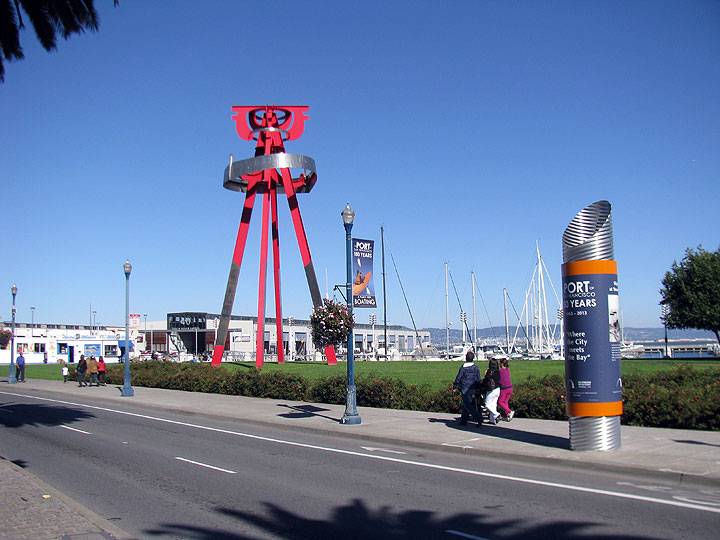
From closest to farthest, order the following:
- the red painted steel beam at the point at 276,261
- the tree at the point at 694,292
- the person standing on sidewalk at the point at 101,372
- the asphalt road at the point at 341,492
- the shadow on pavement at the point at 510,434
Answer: the asphalt road at the point at 341,492 < the shadow on pavement at the point at 510,434 < the person standing on sidewalk at the point at 101,372 < the red painted steel beam at the point at 276,261 < the tree at the point at 694,292

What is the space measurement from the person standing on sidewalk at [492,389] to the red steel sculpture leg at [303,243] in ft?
96.0

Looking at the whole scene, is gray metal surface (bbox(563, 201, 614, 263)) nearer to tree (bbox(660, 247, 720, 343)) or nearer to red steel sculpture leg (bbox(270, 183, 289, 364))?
red steel sculpture leg (bbox(270, 183, 289, 364))

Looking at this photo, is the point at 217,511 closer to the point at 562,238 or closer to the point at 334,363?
the point at 562,238

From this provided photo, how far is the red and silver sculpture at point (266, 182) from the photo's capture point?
4634 cm

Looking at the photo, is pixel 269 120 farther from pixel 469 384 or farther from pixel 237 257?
pixel 469 384

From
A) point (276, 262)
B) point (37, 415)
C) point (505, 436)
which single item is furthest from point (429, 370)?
point (505, 436)

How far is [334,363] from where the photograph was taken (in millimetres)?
47219

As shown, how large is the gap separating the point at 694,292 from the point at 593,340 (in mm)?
54265

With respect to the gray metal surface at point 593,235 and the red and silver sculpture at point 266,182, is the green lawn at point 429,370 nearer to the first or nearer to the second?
the red and silver sculpture at point 266,182

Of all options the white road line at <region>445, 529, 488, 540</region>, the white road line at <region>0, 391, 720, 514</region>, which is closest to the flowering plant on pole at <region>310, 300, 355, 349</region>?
the white road line at <region>0, 391, 720, 514</region>

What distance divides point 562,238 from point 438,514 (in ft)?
22.7

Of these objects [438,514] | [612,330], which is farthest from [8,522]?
[612,330]

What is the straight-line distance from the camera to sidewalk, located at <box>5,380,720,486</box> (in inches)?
482

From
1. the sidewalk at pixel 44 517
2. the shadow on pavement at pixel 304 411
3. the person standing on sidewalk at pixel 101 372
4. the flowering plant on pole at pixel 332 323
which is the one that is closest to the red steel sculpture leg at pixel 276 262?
the person standing on sidewalk at pixel 101 372
